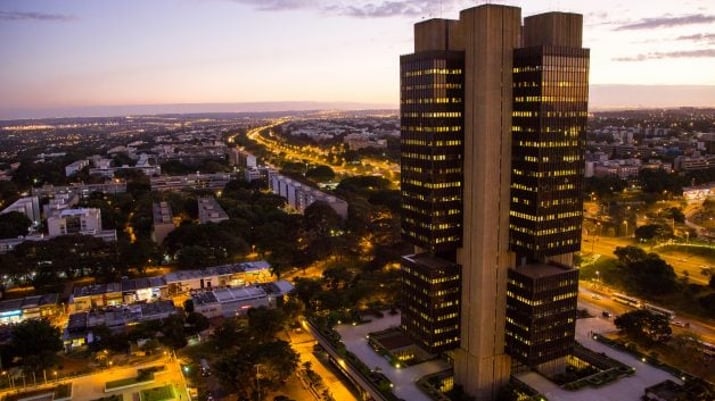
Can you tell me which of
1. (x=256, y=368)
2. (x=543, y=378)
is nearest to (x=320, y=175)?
(x=256, y=368)

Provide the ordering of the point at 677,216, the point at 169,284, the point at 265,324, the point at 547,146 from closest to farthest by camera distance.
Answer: the point at 547,146 < the point at 265,324 < the point at 169,284 < the point at 677,216

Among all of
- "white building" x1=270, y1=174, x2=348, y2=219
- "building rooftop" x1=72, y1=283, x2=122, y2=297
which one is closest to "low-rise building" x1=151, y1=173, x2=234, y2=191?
"white building" x1=270, y1=174, x2=348, y2=219

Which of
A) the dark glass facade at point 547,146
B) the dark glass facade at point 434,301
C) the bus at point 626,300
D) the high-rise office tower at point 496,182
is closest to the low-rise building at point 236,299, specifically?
the dark glass facade at point 434,301

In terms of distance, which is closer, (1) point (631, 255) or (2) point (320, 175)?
(1) point (631, 255)

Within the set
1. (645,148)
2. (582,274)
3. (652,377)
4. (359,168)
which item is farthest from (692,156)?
(652,377)

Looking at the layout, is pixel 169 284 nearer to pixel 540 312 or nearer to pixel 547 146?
pixel 540 312

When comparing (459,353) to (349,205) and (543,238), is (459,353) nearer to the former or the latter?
(543,238)

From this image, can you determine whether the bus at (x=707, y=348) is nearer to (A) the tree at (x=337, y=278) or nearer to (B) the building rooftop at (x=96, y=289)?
(A) the tree at (x=337, y=278)
